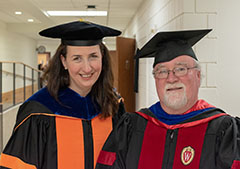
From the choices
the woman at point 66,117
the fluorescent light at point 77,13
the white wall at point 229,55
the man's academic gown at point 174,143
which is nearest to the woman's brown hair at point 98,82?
the woman at point 66,117

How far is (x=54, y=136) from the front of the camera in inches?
76.2

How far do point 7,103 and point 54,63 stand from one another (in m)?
5.61

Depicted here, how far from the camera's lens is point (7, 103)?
7254 millimetres

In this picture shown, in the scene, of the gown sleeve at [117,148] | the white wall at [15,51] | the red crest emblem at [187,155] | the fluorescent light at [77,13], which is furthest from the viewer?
the fluorescent light at [77,13]

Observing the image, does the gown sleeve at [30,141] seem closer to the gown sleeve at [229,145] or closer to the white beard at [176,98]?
the white beard at [176,98]

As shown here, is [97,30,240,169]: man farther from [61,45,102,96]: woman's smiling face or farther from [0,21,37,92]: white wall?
[0,21,37,92]: white wall

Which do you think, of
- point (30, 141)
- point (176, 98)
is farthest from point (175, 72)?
point (30, 141)

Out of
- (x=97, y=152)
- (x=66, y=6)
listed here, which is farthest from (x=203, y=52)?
(x=66, y=6)

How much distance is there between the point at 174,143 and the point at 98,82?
2.58ft

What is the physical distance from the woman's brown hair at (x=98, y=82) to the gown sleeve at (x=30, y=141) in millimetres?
176

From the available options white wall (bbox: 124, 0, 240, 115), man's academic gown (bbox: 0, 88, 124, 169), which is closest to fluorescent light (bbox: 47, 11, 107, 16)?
white wall (bbox: 124, 0, 240, 115)

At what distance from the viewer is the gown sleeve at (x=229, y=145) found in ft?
4.94

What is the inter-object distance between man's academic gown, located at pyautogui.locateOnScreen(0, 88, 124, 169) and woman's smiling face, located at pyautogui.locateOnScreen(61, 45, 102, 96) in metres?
0.16

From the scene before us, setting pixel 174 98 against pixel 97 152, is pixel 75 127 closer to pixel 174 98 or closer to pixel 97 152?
pixel 97 152
